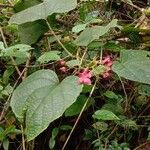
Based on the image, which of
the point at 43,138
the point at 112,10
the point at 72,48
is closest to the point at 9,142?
the point at 43,138

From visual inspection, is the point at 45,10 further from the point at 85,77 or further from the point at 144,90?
the point at 144,90

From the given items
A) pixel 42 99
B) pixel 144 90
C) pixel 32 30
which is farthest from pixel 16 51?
pixel 144 90

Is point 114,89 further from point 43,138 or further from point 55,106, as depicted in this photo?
point 55,106

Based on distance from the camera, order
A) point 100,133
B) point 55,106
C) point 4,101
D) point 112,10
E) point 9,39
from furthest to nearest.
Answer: point 112,10
point 9,39
point 4,101
point 100,133
point 55,106

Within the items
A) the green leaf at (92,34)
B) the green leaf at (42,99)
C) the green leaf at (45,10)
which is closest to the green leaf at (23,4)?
the green leaf at (45,10)

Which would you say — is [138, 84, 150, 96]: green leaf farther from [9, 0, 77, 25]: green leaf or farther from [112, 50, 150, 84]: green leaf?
[9, 0, 77, 25]: green leaf
